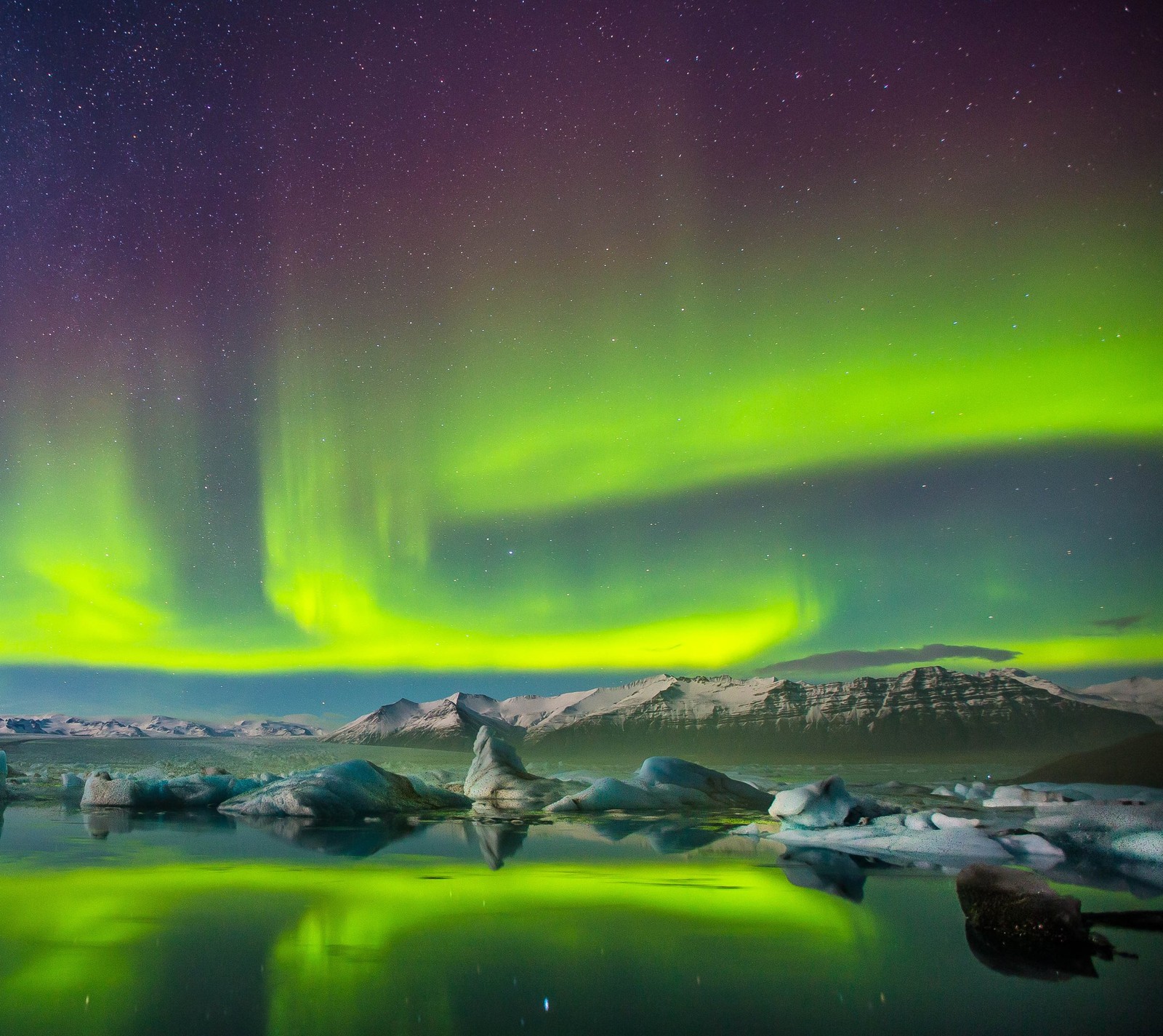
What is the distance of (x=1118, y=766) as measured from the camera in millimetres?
46406

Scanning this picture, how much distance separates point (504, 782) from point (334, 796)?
25.8 ft

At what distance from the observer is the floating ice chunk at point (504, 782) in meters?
23.1

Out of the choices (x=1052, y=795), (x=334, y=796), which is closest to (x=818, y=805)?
(x=1052, y=795)

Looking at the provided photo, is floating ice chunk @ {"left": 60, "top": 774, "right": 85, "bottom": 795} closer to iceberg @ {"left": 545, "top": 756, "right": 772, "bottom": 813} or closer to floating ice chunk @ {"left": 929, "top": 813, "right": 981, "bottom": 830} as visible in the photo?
iceberg @ {"left": 545, "top": 756, "right": 772, "bottom": 813}

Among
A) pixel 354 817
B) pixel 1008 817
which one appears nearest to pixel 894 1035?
pixel 1008 817

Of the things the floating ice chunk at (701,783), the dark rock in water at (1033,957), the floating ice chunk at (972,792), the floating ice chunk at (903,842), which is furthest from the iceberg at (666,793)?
the dark rock in water at (1033,957)

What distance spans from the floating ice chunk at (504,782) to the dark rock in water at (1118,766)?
28874mm

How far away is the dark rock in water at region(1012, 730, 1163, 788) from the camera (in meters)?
40.6

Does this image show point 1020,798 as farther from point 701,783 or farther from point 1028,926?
point 1028,926

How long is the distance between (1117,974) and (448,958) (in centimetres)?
411

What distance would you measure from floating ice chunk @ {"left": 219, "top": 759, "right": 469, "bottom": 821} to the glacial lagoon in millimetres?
8040

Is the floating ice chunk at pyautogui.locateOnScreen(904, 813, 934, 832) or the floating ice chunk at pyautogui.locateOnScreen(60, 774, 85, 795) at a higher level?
the floating ice chunk at pyautogui.locateOnScreen(60, 774, 85, 795)

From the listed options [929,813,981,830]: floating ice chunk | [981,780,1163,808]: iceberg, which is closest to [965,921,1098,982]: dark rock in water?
[929,813,981,830]: floating ice chunk

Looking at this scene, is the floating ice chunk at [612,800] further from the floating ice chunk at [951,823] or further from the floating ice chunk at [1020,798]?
the floating ice chunk at [951,823]
